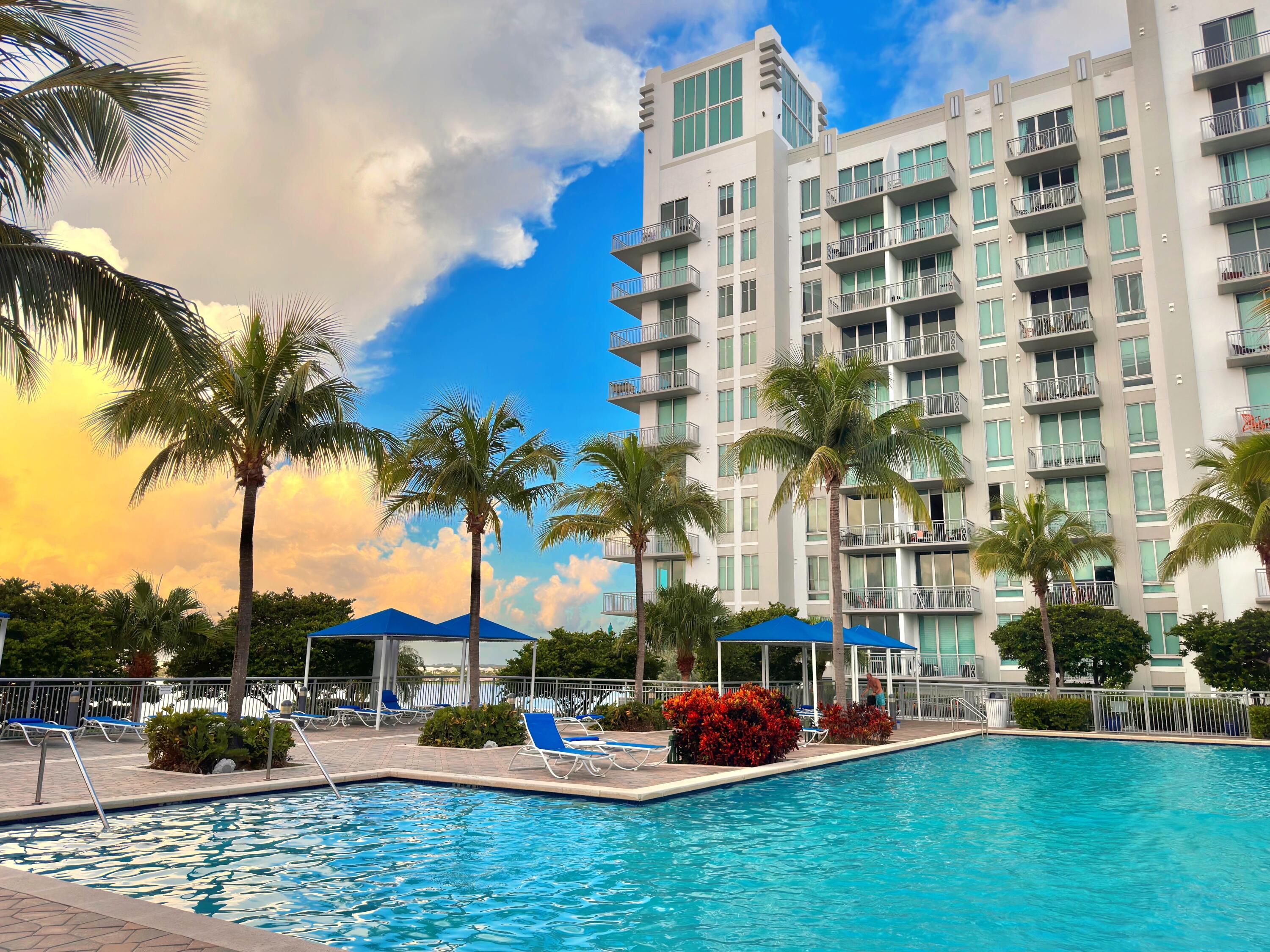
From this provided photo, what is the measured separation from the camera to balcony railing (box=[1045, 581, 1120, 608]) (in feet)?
110

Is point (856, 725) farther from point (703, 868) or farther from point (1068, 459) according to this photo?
point (1068, 459)

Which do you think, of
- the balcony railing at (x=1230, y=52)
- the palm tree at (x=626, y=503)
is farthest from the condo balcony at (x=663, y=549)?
the balcony railing at (x=1230, y=52)

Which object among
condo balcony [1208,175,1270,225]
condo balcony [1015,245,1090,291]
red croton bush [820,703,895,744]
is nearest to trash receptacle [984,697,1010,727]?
red croton bush [820,703,895,744]

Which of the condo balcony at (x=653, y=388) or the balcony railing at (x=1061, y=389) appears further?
the condo balcony at (x=653, y=388)

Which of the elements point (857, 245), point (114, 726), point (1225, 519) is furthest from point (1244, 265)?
point (114, 726)

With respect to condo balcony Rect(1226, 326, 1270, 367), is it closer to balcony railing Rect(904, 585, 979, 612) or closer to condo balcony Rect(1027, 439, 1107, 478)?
condo balcony Rect(1027, 439, 1107, 478)

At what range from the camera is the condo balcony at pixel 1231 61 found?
1320 inches

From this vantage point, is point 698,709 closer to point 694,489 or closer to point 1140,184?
point 694,489

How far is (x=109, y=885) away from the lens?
23.0 ft

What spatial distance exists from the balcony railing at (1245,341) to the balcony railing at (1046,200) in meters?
8.05

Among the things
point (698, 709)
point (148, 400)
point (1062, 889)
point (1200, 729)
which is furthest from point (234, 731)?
point (1200, 729)

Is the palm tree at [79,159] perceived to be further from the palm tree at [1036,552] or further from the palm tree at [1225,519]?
the palm tree at [1036,552]

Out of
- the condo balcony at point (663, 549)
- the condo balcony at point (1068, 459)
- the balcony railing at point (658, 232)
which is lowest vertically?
the condo balcony at point (663, 549)

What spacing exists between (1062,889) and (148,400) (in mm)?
10351
